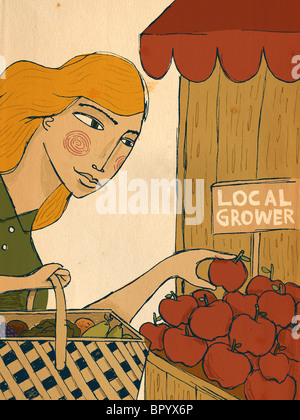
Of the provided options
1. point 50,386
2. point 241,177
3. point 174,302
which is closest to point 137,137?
point 241,177

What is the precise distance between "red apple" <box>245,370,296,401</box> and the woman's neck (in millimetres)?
856

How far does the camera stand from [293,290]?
157 cm

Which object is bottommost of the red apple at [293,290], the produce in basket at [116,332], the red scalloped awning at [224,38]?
the produce in basket at [116,332]

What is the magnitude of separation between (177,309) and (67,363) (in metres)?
0.37

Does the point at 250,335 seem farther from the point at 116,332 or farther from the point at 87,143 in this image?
the point at 87,143

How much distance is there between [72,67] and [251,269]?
2.75 ft

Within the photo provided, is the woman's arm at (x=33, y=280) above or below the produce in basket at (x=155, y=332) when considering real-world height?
above

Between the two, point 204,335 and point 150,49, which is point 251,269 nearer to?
point 204,335

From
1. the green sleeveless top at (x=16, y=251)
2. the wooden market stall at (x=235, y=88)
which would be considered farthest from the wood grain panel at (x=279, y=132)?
the green sleeveless top at (x=16, y=251)

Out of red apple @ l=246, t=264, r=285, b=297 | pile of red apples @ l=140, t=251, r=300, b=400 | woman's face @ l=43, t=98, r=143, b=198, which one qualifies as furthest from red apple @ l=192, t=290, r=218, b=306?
woman's face @ l=43, t=98, r=143, b=198

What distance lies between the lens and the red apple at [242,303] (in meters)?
1.56

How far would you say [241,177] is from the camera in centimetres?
156

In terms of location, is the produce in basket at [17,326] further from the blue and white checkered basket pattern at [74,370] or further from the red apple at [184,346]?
the red apple at [184,346]

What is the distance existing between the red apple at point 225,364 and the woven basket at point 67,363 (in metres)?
0.20
